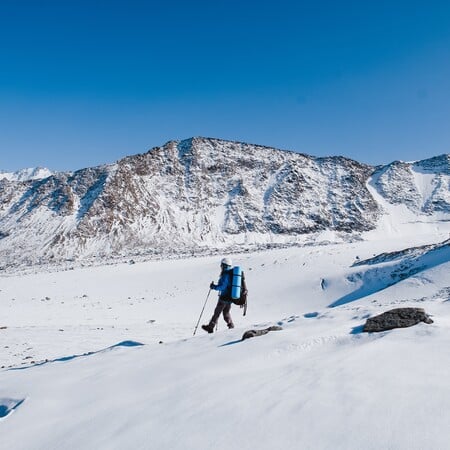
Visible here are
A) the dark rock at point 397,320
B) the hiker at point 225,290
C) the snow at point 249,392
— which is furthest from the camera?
the hiker at point 225,290

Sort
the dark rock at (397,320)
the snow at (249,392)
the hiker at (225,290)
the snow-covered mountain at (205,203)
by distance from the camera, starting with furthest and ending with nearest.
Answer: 1. the snow-covered mountain at (205,203)
2. the hiker at (225,290)
3. the dark rock at (397,320)
4. the snow at (249,392)

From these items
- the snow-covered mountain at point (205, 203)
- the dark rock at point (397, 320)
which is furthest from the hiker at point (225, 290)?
the snow-covered mountain at point (205, 203)

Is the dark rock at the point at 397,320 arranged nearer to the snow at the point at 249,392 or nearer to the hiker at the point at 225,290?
the snow at the point at 249,392

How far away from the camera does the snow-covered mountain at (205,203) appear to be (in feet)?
204

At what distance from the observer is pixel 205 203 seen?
73750mm

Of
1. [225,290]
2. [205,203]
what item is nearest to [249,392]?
[225,290]

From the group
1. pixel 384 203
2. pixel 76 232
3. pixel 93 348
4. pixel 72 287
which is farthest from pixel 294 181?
pixel 93 348

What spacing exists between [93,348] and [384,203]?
272 ft

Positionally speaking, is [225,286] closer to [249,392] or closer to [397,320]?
[397,320]

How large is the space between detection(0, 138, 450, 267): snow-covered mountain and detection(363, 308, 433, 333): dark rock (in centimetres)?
5031

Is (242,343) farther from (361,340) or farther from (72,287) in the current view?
(72,287)

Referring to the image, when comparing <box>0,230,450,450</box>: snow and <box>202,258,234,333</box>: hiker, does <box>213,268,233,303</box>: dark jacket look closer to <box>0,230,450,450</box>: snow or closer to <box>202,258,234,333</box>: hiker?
<box>202,258,234,333</box>: hiker

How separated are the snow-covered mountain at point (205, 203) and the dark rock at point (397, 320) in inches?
1981

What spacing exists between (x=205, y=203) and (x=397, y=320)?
224ft
